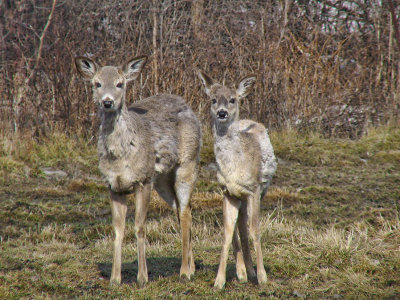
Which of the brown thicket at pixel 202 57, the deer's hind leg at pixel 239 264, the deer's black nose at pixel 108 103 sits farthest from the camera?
the brown thicket at pixel 202 57

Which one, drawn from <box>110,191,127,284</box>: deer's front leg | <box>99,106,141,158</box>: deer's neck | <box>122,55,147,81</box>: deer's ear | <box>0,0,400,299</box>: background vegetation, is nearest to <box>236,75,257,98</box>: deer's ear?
<box>122,55,147,81</box>: deer's ear

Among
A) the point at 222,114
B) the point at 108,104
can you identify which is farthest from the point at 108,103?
the point at 222,114

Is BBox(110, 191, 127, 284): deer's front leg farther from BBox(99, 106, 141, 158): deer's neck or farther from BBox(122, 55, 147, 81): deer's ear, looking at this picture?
BBox(122, 55, 147, 81): deer's ear

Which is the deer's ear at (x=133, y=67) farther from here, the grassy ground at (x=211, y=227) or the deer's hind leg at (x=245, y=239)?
the grassy ground at (x=211, y=227)

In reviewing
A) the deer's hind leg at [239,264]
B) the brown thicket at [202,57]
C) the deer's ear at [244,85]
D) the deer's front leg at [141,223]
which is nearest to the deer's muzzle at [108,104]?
the deer's front leg at [141,223]

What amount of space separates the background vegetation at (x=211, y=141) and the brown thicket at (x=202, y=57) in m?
0.04

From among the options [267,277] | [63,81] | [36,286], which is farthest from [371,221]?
[63,81]

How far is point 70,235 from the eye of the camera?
7.76 m

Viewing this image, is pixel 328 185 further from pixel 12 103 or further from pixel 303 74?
pixel 12 103

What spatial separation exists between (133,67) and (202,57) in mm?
6862

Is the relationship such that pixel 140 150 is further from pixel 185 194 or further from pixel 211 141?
pixel 211 141

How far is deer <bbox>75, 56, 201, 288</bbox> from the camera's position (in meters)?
5.75

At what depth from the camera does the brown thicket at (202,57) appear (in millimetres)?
12125

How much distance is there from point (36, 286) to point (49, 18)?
822cm
